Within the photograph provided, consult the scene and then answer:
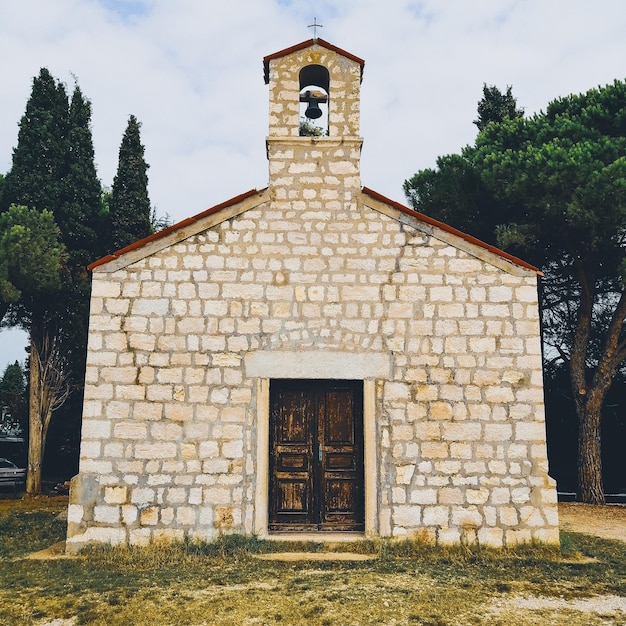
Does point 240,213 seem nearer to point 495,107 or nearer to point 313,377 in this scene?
point 313,377

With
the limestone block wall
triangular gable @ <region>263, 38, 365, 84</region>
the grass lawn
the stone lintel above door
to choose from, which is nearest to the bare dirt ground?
the grass lawn

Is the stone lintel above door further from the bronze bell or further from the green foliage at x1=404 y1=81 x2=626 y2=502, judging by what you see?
the green foliage at x1=404 y1=81 x2=626 y2=502

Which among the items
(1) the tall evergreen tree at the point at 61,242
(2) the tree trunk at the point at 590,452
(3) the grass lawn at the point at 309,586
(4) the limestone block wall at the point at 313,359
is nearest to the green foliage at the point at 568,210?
(2) the tree trunk at the point at 590,452

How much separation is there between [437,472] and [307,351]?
2.16m

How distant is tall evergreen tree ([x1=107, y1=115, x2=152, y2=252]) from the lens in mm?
14984

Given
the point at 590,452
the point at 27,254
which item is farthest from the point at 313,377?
the point at 590,452

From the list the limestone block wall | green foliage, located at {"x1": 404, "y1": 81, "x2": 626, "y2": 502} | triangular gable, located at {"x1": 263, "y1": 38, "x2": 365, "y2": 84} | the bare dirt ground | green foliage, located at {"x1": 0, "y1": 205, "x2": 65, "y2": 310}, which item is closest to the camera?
the limestone block wall

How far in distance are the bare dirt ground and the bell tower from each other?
21.4 ft

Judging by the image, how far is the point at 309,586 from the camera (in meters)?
5.23

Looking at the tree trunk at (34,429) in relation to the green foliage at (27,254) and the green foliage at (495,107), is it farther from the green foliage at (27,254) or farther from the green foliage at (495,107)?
the green foliage at (495,107)

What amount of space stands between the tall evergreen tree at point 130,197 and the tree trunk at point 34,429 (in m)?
3.40

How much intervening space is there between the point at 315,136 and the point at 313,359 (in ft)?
10.1

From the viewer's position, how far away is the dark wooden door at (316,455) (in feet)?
22.8

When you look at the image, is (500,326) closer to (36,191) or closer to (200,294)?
(200,294)
